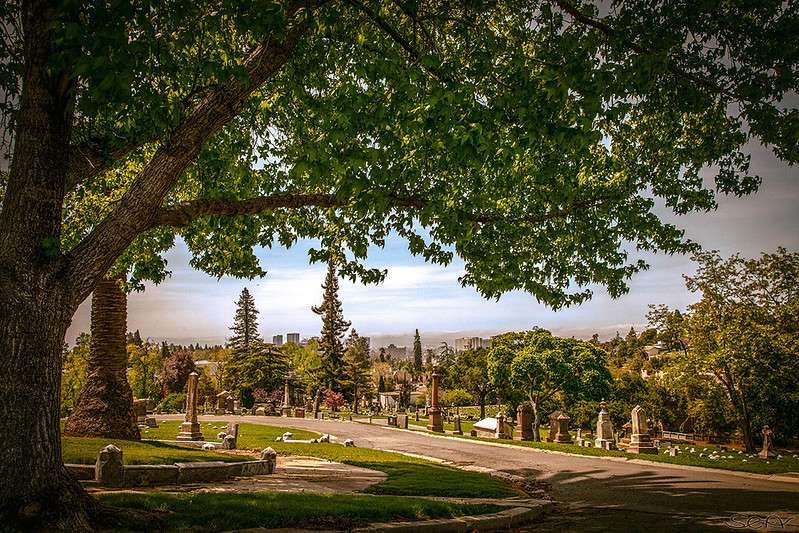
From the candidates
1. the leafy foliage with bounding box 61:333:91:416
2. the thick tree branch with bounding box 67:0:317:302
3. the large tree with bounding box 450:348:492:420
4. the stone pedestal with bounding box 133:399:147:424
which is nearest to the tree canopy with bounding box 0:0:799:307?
the thick tree branch with bounding box 67:0:317:302

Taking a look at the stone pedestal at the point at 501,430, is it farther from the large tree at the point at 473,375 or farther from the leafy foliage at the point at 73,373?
the leafy foliage at the point at 73,373

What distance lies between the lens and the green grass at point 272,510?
5.83m

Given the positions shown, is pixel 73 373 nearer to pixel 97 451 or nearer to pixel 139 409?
pixel 139 409

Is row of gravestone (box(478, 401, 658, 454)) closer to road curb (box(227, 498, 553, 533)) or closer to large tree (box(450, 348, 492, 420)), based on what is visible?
road curb (box(227, 498, 553, 533))

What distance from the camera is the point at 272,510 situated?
6574 mm

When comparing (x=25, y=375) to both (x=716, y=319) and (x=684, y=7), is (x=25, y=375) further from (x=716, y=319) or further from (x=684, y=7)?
(x=716, y=319)

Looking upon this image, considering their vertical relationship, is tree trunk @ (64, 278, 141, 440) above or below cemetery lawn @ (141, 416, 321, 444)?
above

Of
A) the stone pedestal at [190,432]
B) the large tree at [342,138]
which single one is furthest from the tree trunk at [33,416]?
the stone pedestal at [190,432]

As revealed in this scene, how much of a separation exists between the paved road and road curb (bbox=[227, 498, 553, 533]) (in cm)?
30

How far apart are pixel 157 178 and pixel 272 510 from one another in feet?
14.7

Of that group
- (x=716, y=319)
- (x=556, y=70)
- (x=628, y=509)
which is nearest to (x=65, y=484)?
(x=556, y=70)

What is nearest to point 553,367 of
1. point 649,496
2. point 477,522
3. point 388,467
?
point 388,467

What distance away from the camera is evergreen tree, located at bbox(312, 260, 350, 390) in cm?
6016

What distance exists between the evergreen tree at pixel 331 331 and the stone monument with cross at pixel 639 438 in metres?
41.7
